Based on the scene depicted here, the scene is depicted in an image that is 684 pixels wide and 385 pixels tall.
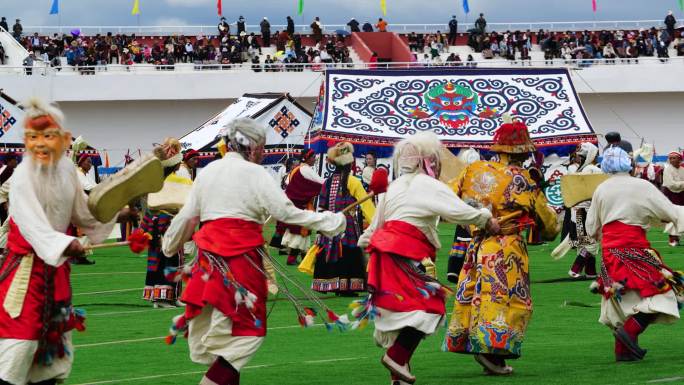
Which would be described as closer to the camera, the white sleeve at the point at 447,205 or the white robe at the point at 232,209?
the white robe at the point at 232,209

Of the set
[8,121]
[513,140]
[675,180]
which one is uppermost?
[513,140]

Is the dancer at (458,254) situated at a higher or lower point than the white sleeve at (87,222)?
lower

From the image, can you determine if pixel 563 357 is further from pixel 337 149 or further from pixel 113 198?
pixel 337 149

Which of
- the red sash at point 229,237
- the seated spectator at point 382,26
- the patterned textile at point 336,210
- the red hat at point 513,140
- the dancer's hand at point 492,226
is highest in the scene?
the seated spectator at point 382,26

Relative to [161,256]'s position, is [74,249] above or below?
above

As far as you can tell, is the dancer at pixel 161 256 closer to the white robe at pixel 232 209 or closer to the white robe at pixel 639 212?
the white robe at pixel 639 212

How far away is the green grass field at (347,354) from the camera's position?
9141mm

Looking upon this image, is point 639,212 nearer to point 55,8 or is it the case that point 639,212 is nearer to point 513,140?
point 513,140

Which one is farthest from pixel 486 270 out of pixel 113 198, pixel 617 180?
pixel 113 198

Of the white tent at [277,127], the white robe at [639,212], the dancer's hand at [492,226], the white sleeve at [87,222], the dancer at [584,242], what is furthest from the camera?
the white tent at [277,127]

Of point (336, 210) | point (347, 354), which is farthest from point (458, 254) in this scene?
point (347, 354)

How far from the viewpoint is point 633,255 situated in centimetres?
996

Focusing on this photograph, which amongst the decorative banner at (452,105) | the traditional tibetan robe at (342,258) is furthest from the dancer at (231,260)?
the decorative banner at (452,105)

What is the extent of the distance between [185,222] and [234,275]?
1.76 feet
